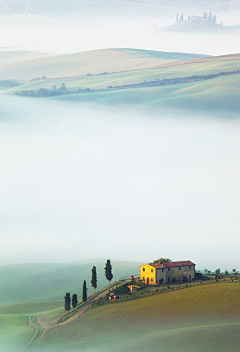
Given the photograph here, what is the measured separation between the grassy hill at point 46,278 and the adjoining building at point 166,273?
3.97 metres

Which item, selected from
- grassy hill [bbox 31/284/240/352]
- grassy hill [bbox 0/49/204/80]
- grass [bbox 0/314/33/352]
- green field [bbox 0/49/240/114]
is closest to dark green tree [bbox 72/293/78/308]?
grassy hill [bbox 31/284/240/352]

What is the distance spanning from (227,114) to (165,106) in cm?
436

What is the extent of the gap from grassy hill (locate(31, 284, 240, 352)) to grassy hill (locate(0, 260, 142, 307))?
5.26 m

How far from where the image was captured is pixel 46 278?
4872 cm

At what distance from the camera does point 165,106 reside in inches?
2255

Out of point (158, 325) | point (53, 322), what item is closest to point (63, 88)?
point (53, 322)

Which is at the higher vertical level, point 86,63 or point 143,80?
point 86,63

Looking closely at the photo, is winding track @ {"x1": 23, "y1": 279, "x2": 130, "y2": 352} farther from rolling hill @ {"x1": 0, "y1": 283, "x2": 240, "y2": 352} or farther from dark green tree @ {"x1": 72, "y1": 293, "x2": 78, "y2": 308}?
dark green tree @ {"x1": 72, "y1": 293, "x2": 78, "y2": 308}

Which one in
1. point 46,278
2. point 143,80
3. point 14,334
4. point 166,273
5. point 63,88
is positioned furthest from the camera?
point 63,88

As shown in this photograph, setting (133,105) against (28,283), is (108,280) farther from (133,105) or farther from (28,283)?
(133,105)

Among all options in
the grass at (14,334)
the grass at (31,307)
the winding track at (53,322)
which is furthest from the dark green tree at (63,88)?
the winding track at (53,322)

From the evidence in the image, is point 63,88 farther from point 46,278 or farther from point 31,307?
point 31,307

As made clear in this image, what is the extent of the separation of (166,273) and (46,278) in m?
10.9

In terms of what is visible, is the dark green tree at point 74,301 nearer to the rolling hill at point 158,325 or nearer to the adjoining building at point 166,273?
the rolling hill at point 158,325
